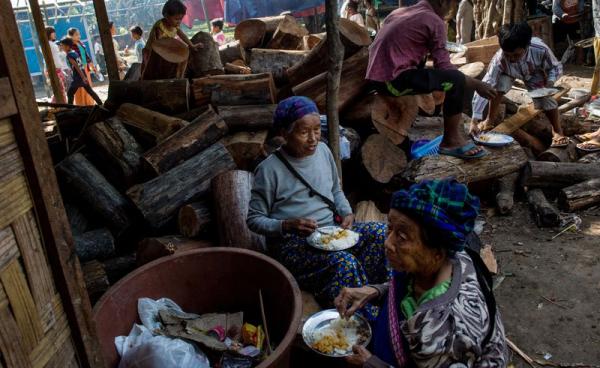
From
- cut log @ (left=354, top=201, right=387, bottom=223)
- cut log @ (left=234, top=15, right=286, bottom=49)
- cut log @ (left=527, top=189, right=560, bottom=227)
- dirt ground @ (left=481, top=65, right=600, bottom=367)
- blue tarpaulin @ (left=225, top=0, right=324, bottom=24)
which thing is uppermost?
blue tarpaulin @ (left=225, top=0, right=324, bottom=24)

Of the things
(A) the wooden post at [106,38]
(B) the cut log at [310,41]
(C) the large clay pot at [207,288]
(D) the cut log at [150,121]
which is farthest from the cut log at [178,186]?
(B) the cut log at [310,41]

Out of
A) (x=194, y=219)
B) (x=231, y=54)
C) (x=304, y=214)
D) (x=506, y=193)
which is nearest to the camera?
(x=304, y=214)

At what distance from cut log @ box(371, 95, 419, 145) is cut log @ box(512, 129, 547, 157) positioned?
2006 millimetres

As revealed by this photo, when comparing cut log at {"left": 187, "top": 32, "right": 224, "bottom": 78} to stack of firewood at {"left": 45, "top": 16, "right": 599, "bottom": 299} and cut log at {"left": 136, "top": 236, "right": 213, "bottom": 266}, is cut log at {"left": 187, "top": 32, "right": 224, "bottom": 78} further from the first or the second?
cut log at {"left": 136, "top": 236, "right": 213, "bottom": 266}

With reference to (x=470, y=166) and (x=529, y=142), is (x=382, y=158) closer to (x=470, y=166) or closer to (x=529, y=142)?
(x=470, y=166)

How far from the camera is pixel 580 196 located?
525 centimetres

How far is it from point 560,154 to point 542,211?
1422 millimetres

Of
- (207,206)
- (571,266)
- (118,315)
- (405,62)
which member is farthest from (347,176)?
(118,315)

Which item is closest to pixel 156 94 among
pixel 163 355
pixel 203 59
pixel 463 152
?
pixel 203 59

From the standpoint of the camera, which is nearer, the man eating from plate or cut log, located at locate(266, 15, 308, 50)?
the man eating from plate

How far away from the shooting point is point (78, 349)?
5.48 ft

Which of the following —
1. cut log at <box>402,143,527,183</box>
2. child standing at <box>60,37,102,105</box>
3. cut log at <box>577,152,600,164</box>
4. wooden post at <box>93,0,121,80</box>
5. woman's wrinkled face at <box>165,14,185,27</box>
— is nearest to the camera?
cut log at <box>402,143,527,183</box>

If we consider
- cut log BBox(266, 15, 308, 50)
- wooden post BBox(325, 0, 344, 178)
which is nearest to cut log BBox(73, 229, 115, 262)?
wooden post BBox(325, 0, 344, 178)

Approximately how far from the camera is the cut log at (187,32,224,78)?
6824 mm
